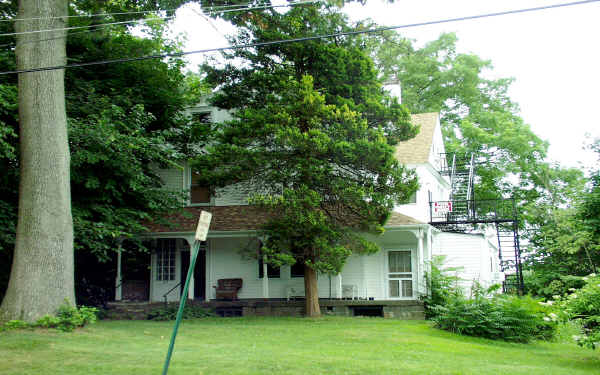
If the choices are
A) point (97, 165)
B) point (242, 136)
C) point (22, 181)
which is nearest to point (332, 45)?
point (242, 136)

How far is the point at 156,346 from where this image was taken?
10547mm

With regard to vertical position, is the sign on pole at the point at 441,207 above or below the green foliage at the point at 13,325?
above

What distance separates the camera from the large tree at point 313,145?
14.7 meters

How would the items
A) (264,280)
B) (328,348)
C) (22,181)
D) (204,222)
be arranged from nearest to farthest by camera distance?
(204,222), (328,348), (22,181), (264,280)

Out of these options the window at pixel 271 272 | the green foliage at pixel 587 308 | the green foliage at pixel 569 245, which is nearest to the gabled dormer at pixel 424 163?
the window at pixel 271 272

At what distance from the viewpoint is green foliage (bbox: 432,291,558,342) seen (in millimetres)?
13602

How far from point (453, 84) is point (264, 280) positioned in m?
20.2

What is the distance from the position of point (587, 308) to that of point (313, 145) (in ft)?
24.1

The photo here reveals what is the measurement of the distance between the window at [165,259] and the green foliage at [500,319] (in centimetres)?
1056

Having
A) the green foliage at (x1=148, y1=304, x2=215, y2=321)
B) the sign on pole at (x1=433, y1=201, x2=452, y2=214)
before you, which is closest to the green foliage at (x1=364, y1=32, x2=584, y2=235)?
the sign on pole at (x1=433, y1=201, x2=452, y2=214)

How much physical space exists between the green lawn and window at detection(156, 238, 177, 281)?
6.35 meters

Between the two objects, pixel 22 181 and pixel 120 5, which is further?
pixel 120 5

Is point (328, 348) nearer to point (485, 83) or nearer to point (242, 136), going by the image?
point (242, 136)

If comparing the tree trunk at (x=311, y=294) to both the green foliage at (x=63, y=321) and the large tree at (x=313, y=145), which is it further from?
the green foliage at (x=63, y=321)
